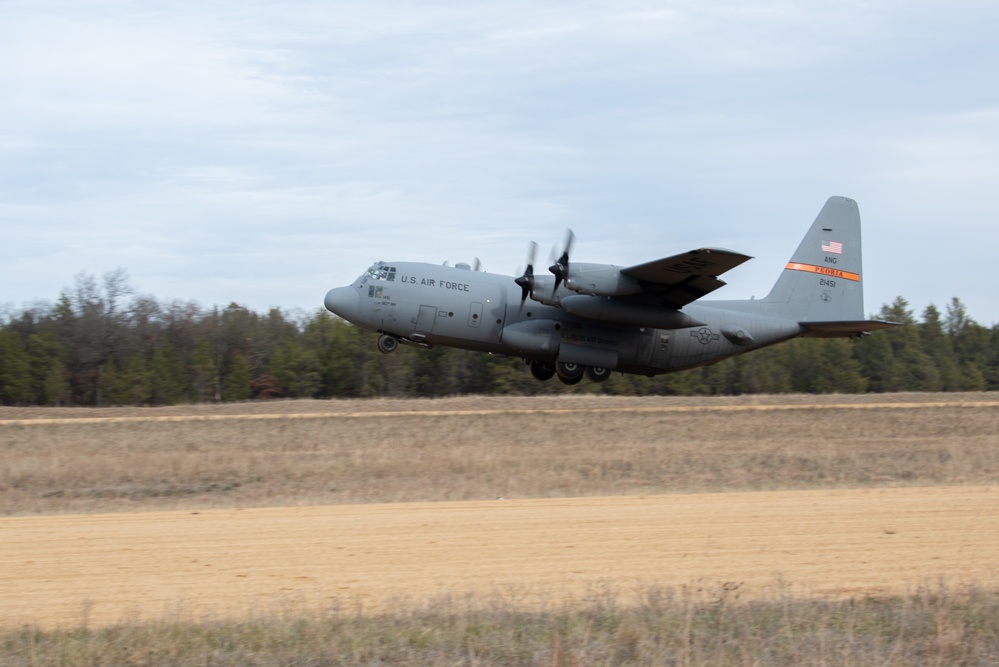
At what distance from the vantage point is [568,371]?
31.2m

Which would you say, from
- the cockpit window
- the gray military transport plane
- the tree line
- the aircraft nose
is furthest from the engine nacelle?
the tree line

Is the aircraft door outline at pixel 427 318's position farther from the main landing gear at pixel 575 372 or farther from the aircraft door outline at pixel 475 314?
the main landing gear at pixel 575 372

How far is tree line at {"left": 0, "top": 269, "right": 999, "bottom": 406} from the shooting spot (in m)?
55.5

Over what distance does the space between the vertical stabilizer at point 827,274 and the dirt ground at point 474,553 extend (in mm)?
17519

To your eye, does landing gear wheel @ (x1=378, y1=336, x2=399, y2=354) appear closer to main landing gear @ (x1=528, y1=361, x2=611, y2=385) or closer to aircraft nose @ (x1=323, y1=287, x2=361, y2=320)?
aircraft nose @ (x1=323, y1=287, x2=361, y2=320)

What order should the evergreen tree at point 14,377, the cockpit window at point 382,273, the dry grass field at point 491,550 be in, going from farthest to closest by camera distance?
the evergreen tree at point 14,377 < the cockpit window at point 382,273 < the dry grass field at point 491,550

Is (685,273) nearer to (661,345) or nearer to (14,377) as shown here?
(661,345)

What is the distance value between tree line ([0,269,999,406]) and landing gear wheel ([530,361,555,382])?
24.8 metres

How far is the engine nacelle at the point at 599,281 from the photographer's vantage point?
2867 cm

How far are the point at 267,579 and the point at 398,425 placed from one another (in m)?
18.0

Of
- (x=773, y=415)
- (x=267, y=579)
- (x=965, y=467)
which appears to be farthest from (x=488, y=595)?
(x=773, y=415)

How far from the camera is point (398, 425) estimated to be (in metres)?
29.1

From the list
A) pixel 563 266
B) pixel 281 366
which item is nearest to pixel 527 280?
pixel 563 266

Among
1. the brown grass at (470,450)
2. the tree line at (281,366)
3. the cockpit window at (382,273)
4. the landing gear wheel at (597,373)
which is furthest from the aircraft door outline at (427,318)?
the tree line at (281,366)
